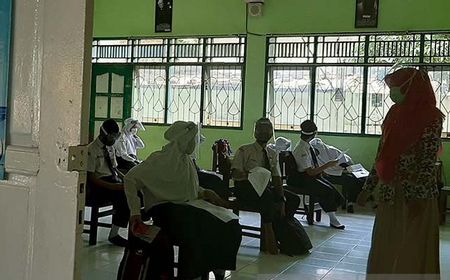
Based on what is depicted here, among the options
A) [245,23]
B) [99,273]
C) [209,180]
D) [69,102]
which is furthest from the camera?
[245,23]

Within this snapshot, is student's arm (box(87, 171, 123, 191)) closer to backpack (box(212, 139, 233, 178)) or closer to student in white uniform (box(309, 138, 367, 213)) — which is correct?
backpack (box(212, 139, 233, 178))

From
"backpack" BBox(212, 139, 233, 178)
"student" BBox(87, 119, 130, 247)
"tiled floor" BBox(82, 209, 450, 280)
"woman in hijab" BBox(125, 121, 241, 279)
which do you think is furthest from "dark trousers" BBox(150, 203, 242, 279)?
"backpack" BBox(212, 139, 233, 178)

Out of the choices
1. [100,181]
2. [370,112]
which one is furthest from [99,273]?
[370,112]

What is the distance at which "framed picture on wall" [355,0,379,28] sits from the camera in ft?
24.4

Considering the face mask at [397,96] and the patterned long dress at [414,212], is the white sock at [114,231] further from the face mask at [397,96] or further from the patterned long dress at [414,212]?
the face mask at [397,96]

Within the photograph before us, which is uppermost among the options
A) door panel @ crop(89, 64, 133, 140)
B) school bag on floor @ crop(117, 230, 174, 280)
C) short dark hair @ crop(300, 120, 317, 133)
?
door panel @ crop(89, 64, 133, 140)

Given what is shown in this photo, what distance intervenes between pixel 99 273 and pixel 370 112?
4.84 metres

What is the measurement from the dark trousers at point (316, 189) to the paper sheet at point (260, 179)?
1245 millimetres

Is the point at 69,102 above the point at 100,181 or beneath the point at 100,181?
above

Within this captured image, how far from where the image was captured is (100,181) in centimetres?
458

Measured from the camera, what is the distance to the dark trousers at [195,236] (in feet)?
10.4

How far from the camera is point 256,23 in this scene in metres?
8.09

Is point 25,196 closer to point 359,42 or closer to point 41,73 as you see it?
point 41,73

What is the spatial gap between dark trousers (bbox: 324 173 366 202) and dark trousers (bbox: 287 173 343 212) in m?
1.05
